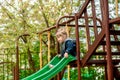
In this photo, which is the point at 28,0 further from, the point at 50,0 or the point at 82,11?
the point at 82,11

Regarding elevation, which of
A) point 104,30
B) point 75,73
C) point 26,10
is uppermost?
point 26,10

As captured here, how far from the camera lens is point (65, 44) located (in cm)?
638

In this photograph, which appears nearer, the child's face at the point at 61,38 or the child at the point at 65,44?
the child at the point at 65,44

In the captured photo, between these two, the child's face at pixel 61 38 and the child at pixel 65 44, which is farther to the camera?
the child's face at pixel 61 38

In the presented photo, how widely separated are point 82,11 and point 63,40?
89 cm

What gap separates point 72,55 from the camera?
6.22m

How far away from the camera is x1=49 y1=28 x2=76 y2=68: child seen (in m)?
6.21

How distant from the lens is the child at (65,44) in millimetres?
6212

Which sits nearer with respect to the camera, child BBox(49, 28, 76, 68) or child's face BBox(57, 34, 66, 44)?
child BBox(49, 28, 76, 68)

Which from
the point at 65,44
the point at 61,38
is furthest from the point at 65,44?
the point at 61,38

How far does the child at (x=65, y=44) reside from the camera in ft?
20.4

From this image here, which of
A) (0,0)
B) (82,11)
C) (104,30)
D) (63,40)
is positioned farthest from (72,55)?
(0,0)

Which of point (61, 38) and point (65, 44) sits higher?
point (61, 38)

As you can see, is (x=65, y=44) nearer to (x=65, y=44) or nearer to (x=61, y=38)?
(x=65, y=44)
